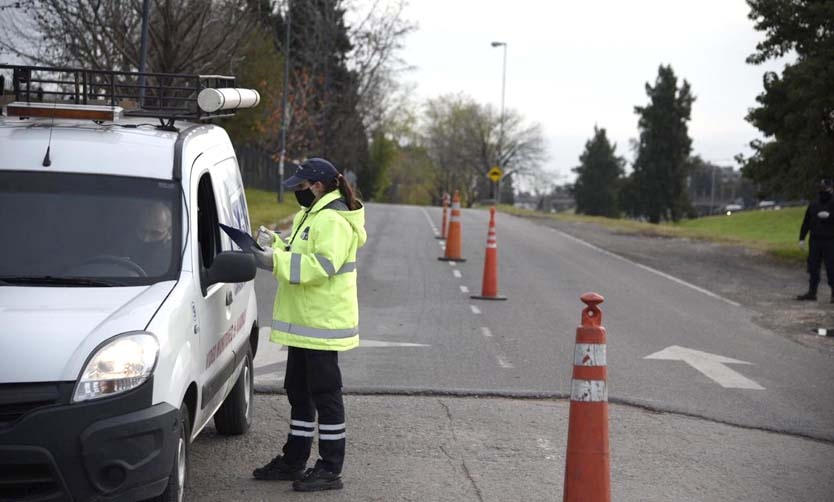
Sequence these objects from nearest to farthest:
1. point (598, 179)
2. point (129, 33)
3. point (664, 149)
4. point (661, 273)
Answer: point (661, 273) < point (129, 33) < point (664, 149) < point (598, 179)

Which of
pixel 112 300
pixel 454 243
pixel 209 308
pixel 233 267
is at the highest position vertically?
pixel 233 267

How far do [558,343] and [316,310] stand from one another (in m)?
6.97

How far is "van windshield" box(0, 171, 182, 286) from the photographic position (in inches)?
247

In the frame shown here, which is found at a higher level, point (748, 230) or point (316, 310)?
point (316, 310)

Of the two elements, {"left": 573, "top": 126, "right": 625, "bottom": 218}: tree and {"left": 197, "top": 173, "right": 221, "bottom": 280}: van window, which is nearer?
{"left": 197, "top": 173, "right": 221, "bottom": 280}: van window

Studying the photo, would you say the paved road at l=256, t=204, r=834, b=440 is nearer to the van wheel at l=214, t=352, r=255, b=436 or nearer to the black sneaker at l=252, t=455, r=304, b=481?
the van wheel at l=214, t=352, r=255, b=436

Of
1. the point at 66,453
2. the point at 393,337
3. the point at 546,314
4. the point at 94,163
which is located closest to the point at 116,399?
the point at 66,453

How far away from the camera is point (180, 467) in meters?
6.02

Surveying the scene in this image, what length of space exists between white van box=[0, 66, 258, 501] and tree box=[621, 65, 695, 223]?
8194cm

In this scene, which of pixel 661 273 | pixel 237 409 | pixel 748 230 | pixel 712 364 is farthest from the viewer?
pixel 748 230

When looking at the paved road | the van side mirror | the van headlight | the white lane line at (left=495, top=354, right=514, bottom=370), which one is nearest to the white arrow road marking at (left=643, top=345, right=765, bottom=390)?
the paved road

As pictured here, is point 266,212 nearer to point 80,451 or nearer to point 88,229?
point 88,229

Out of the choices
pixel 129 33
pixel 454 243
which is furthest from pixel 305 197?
pixel 129 33

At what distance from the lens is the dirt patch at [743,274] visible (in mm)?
17000
